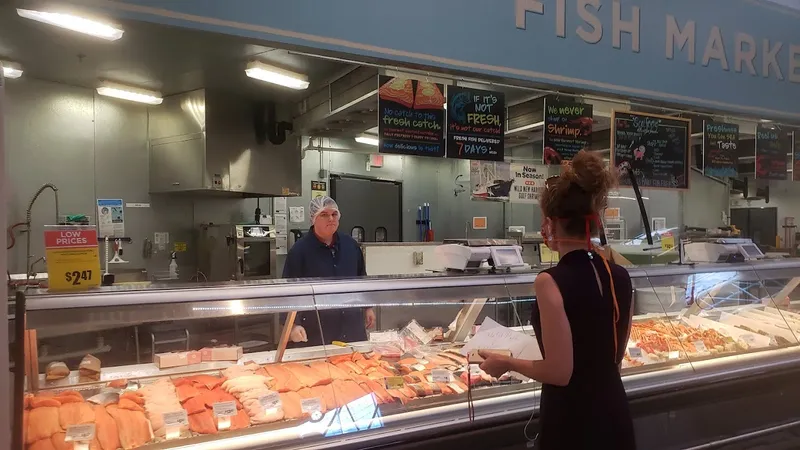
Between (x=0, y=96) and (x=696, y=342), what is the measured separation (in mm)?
4217

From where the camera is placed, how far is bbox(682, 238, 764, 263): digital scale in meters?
4.57

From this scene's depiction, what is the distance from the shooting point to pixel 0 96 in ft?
5.75

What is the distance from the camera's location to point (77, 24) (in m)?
4.51

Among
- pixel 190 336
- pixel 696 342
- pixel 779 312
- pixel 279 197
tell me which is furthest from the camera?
pixel 279 197

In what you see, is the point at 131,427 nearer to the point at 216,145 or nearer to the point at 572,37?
the point at 572,37

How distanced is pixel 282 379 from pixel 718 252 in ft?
11.9

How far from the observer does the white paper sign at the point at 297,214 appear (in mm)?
8438

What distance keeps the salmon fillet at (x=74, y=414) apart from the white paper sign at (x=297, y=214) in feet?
19.5

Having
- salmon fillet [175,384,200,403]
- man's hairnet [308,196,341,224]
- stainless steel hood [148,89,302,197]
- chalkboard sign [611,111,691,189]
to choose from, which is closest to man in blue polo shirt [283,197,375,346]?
man's hairnet [308,196,341,224]

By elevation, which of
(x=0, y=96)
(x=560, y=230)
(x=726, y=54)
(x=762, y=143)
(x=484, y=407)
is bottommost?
(x=484, y=407)

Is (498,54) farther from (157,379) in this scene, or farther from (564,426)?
(157,379)

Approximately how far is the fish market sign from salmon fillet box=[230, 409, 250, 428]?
1819mm

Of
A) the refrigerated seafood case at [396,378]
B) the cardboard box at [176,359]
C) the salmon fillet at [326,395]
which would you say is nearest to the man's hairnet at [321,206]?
the refrigerated seafood case at [396,378]

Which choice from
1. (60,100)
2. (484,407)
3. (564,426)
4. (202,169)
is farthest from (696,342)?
(60,100)
